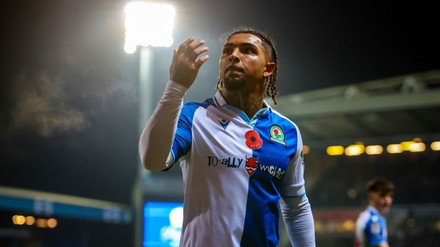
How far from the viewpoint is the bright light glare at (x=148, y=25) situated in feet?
17.4

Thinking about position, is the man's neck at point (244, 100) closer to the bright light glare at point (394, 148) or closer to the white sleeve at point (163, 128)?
the white sleeve at point (163, 128)

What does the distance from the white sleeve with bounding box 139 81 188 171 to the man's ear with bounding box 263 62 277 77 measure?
51cm

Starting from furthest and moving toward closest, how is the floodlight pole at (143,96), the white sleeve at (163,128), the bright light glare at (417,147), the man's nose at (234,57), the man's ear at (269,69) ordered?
the bright light glare at (417,147)
the floodlight pole at (143,96)
the man's ear at (269,69)
the man's nose at (234,57)
the white sleeve at (163,128)

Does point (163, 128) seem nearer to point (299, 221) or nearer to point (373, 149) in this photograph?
point (299, 221)

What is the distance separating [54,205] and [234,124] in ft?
30.6

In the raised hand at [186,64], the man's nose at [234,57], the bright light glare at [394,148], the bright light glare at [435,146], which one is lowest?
the raised hand at [186,64]

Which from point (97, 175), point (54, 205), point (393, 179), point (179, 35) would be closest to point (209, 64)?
point (179, 35)

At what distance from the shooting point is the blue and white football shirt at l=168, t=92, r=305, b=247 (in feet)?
7.09

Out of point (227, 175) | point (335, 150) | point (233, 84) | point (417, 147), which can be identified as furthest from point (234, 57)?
point (417, 147)

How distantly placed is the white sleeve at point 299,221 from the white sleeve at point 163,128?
27.9 inches

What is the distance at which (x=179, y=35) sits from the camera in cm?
588

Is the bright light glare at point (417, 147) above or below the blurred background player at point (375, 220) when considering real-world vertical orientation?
above

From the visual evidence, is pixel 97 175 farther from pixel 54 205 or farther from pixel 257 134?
pixel 257 134

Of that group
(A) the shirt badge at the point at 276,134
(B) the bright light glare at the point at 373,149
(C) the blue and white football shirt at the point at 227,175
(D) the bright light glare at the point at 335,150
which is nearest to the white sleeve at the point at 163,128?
(C) the blue and white football shirt at the point at 227,175
